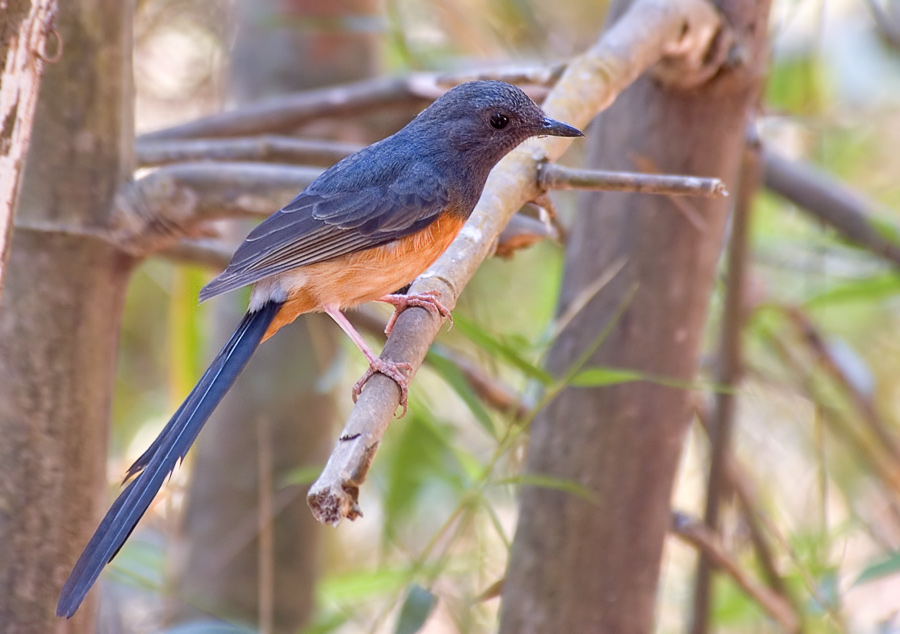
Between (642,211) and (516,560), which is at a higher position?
(642,211)

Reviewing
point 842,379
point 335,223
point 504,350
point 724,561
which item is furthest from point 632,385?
point 842,379

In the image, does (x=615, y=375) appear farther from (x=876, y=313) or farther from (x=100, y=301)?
(x=876, y=313)

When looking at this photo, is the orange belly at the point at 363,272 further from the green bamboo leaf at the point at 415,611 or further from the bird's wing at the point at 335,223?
the green bamboo leaf at the point at 415,611

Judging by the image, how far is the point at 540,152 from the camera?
2.21m

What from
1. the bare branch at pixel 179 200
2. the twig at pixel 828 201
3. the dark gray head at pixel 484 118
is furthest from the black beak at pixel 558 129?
the twig at pixel 828 201

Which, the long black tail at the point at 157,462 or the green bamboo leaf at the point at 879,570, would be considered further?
the green bamboo leaf at the point at 879,570

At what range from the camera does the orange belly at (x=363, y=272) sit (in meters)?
2.67

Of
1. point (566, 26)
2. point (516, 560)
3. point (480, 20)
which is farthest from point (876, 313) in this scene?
point (516, 560)

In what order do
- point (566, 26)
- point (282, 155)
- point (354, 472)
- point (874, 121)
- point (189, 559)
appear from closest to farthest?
point (354, 472), point (282, 155), point (189, 559), point (874, 121), point (566, 26)

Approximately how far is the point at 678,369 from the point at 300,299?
1114mm

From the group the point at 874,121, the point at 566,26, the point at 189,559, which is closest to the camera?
the point at 189,559

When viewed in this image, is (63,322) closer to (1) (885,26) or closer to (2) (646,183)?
(2) (646,183)

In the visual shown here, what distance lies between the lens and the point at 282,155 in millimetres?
3182

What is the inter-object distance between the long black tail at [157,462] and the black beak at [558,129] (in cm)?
87
